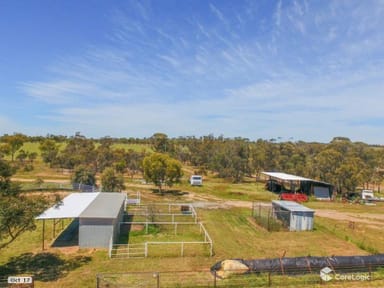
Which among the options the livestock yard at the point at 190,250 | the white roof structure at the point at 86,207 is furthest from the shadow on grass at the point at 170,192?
the white roof structure at the point at 86,207

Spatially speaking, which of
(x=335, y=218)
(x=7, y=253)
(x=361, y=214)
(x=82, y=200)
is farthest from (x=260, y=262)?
(x=361, y=214)

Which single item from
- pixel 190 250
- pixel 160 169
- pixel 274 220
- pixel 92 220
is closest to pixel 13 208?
pixel 92 220

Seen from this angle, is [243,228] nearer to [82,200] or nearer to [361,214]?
[82,200]

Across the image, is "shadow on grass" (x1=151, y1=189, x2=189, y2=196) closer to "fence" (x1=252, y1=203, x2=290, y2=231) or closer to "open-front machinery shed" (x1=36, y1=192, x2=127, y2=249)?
"fence" (x1=252, y1=203, x2=290, y2=231)

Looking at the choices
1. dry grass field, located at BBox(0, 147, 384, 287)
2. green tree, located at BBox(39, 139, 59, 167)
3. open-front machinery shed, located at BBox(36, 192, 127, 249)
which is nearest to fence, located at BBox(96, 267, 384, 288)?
dry grass field, located at BBox(0, 147, 384, 287)

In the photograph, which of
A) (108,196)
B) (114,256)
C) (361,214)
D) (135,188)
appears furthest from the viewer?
(135,188)

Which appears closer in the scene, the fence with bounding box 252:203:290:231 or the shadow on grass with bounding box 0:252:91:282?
the shadow on grass with bounding box 0:252:91:282
